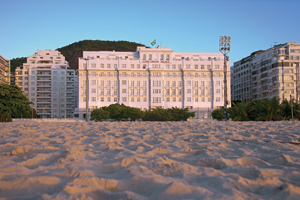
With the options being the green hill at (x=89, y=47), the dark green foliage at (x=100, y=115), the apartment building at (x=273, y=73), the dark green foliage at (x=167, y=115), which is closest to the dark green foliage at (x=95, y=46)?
the green hill at (x=89, y=47)

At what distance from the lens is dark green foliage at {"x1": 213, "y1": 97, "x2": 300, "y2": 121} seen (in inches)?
1121

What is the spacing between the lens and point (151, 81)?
6994 cm

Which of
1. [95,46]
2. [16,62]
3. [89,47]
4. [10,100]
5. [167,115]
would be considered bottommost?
[167,115]

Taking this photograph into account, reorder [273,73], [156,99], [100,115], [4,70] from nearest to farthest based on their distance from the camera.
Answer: [100,115] < [156,99] < [273,73] < [4,70]

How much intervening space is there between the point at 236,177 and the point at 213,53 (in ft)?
248

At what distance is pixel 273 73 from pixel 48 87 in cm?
6709

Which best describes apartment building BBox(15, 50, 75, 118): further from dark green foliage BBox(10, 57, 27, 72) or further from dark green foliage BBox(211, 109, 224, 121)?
dark green foliage BBox(211, 109, 224, 121)

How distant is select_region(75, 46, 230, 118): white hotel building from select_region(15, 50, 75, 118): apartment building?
1386 centimetres

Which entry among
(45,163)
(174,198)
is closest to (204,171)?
Answer: (174,198)

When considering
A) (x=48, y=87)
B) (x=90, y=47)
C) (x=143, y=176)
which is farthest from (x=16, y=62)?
(x=143, y=176)

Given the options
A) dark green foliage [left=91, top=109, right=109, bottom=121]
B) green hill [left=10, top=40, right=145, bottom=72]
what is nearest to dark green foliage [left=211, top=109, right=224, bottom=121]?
dark green foliage [left=91, top=109, right=109, bottom=121]

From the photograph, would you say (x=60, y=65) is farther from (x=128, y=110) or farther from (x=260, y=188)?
(x=260, y=188)

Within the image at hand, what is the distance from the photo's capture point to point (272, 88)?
7194 cm

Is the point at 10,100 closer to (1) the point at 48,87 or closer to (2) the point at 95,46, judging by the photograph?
(1) the point at 48,87
